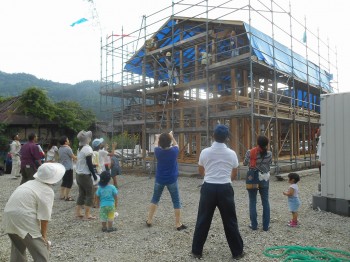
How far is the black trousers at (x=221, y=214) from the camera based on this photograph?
334 cm

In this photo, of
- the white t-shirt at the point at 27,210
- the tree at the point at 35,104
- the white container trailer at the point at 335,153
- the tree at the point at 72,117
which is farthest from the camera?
the tree at the point at 72,117

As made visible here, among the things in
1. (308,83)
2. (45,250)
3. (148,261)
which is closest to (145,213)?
(148,261)

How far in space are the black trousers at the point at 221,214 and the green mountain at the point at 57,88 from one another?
36458 mm

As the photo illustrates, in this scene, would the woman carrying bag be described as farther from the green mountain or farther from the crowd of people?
the green mountain

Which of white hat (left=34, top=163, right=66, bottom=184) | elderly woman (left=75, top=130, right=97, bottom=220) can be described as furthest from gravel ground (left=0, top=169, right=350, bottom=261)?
white hat (left=34, top=163, right=66, bottom=184)

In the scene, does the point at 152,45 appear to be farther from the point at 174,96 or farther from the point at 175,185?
the point at 175,185

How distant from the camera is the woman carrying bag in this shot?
422 cm

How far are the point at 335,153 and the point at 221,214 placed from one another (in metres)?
2.97

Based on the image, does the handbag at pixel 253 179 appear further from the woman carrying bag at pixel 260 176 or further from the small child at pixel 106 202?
the small child at pixel 106 202

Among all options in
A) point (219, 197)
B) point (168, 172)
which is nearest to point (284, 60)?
point (168, 172)

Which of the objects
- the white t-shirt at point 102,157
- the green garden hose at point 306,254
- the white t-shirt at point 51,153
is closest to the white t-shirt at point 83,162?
the white t-shirt at point 102,157

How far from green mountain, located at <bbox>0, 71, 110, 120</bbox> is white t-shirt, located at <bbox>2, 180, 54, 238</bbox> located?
36.8 meters

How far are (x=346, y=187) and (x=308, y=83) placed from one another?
8708 millimetres

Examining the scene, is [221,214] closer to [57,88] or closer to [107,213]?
[107,213]
